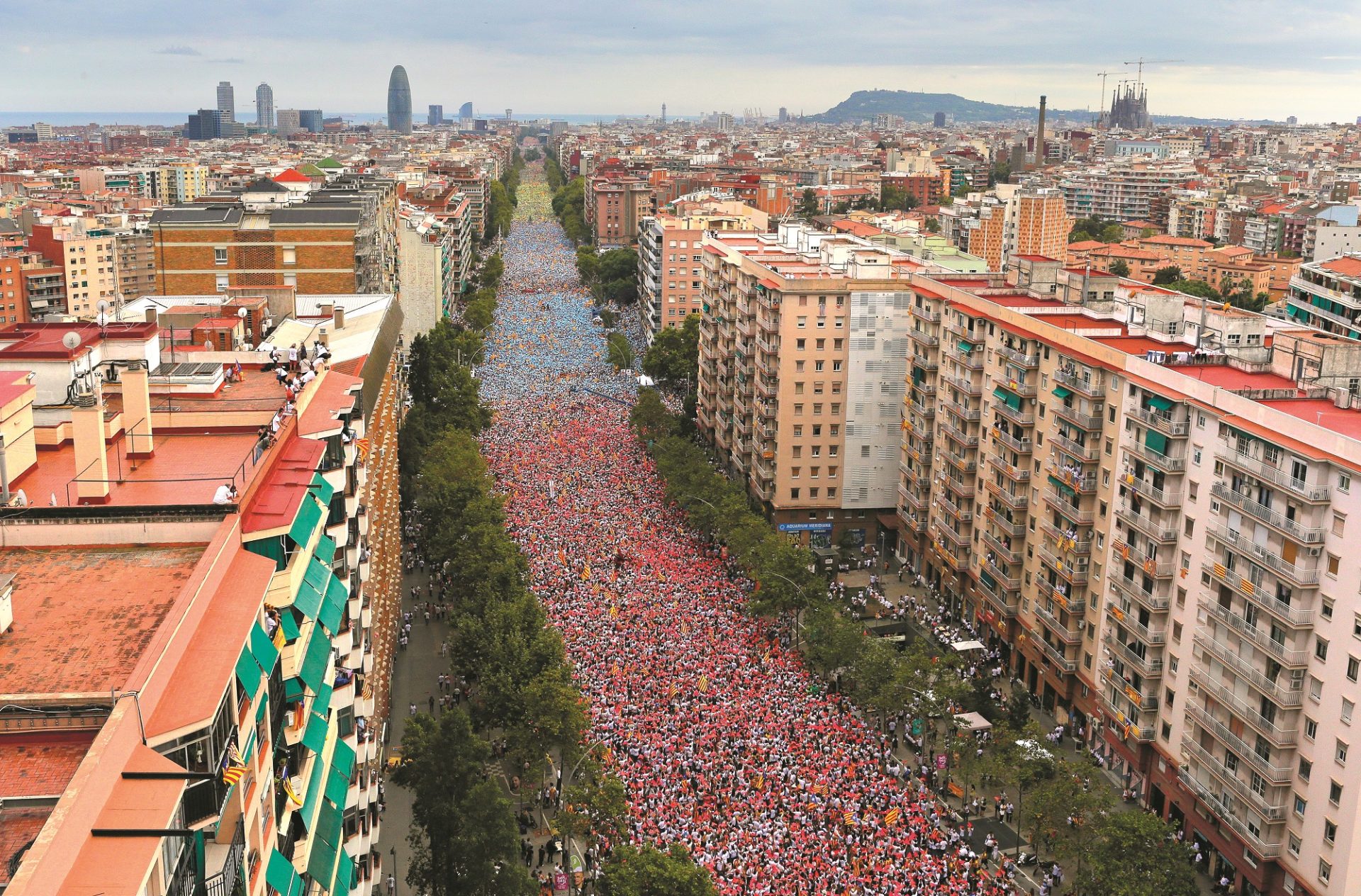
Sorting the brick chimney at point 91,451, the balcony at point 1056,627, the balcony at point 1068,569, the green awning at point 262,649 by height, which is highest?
the brick chimney at point 91,451

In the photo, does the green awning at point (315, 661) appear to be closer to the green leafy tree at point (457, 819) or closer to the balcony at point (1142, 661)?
the green leafy tree at point (457, 819)

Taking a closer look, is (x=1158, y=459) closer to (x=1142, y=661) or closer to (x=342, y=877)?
(x=1142, y=661)

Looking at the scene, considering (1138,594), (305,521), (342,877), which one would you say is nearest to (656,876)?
(342,877)

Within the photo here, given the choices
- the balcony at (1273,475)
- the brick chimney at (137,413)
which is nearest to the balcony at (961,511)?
the balcony at (1273,475)

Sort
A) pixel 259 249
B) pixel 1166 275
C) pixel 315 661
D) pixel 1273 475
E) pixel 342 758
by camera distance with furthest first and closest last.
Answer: pixel 1166 275
pixel 259 249
pixel 1273 475
pixel 342 758
pixel 315 661

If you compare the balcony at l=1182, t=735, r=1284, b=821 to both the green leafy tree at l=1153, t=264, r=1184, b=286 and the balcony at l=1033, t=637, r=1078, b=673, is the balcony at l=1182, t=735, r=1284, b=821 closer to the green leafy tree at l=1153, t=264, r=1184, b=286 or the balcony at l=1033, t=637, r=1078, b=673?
the balcony at l=1033, t=637, r=1078, b=673
